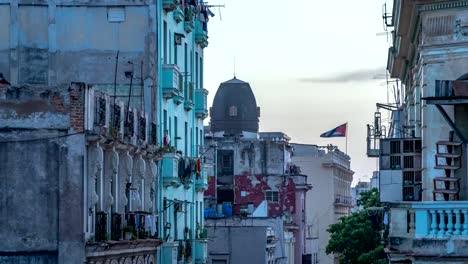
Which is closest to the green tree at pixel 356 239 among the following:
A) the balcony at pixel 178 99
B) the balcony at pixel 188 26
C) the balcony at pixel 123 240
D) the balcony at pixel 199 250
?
the balcony at pixel 199 250

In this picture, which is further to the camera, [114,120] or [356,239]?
[356,239]

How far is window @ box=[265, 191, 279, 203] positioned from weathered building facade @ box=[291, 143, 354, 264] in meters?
17.5

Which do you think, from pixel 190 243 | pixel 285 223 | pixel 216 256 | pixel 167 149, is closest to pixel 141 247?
pixel 167 149

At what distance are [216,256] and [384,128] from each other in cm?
3356

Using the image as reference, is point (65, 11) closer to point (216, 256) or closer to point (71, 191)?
point (71, 191)

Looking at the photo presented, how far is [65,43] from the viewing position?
4847cm

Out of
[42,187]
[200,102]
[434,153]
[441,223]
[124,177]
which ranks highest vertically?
[200,102]

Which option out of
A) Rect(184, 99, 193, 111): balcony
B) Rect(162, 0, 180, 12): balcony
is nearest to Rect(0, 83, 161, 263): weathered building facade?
Rect(162, 0, 180, 12): balcony

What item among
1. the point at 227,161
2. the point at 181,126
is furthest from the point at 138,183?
the point at 227,161

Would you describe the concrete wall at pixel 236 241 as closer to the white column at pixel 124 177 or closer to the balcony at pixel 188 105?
the balcony at pixel 188 105

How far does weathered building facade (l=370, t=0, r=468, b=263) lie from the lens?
29.4 metres

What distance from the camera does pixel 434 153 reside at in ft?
107

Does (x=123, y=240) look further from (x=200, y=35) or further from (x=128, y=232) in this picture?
(x=200, y=35)

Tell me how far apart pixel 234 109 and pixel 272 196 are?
14.6m
